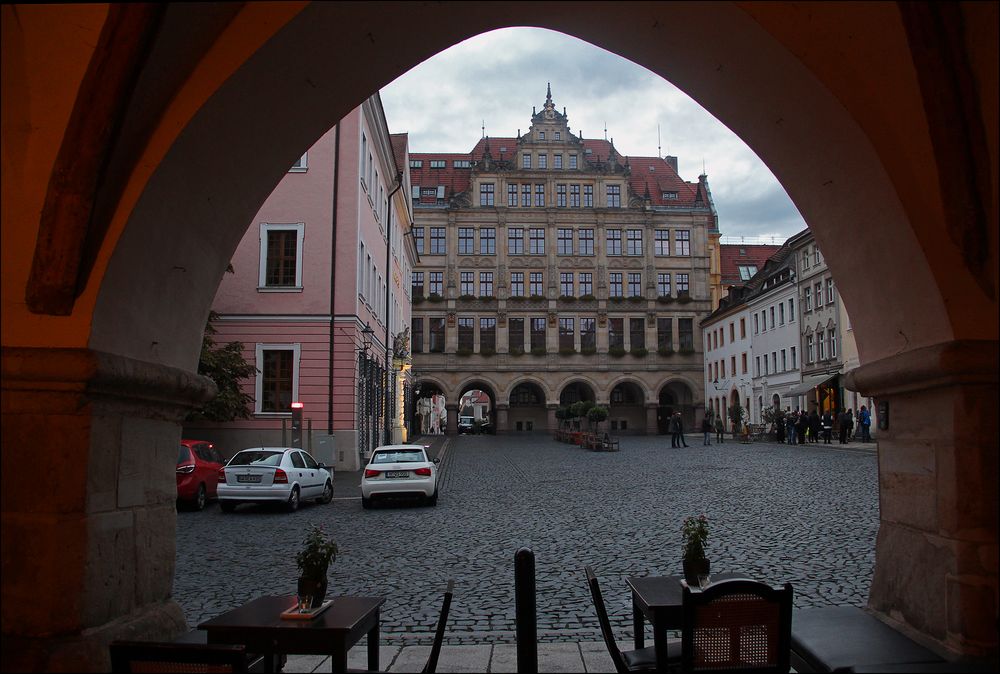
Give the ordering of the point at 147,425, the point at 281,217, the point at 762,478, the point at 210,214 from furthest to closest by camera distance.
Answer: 1. the point at 281,217
2. the point at 762,478
3. the point at 210,214
4. the point at 147,425

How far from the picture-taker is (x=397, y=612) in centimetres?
688

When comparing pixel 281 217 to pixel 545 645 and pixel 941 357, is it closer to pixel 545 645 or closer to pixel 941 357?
pixel 545 645

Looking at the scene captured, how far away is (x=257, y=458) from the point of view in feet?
52.4

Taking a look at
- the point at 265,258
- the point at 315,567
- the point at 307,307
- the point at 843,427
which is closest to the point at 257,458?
the point at 307,307

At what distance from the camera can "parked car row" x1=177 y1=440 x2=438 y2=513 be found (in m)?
15.2

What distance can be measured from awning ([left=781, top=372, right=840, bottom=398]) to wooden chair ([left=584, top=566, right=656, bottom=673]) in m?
41.2

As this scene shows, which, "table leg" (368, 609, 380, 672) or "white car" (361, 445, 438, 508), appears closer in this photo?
"table leg" (368, 609, 380, 672)

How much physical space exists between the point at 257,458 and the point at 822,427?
30.2m

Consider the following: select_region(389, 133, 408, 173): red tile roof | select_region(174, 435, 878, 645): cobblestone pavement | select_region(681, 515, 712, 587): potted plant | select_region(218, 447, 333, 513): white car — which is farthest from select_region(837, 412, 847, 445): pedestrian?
select_region(681, 515, 712, 587): potted plant

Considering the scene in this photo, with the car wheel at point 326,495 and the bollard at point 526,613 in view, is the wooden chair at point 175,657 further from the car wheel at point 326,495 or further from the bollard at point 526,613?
the car wheel at point 326,495

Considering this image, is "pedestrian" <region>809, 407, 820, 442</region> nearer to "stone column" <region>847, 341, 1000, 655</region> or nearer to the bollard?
"stone column" <region>847, 341, 1000, 655</region>

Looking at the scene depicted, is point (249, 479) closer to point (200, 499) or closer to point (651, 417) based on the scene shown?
point (200, 499)

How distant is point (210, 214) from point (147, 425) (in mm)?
1312

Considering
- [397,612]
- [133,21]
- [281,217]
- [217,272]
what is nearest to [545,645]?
[397,612]
